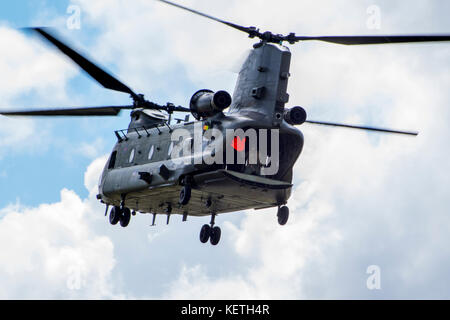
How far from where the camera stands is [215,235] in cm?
4416

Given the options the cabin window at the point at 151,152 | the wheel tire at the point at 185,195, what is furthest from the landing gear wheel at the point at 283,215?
the cabin window at the point at 151,152

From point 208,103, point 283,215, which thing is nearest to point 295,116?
point 208,103

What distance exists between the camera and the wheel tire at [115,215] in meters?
45.9

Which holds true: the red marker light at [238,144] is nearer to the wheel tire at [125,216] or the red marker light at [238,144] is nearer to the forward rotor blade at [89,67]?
the forward rotor blade at [89,67]

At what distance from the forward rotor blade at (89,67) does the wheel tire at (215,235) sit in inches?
323

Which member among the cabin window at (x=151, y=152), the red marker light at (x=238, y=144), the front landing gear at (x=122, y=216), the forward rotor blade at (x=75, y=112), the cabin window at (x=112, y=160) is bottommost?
the front landing gear at (x=122, y=216)

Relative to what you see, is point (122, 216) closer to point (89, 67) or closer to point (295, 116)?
point (89, 67)

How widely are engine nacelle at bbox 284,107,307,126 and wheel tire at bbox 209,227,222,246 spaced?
7.25m

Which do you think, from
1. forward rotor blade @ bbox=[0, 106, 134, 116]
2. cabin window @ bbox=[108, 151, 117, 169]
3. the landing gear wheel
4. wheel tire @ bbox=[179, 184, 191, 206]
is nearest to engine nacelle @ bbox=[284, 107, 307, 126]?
the landing gear wheel

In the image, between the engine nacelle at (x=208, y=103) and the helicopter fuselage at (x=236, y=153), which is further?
the engine nacelle at (x=208, y=103)

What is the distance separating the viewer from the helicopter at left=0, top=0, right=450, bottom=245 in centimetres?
3850

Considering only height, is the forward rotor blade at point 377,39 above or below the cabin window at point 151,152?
above
